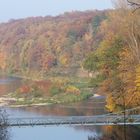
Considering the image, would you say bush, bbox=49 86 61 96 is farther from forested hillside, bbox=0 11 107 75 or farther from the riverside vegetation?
forested hillside, bbox=0 11 107 75

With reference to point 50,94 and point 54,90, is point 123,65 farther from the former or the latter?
point 54,90

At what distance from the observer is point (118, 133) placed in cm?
1852

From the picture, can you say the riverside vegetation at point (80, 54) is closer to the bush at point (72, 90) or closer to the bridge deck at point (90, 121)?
the bush at point (72, 90)

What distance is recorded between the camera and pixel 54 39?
53906 millimetres

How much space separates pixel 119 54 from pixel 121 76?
180 centimetres

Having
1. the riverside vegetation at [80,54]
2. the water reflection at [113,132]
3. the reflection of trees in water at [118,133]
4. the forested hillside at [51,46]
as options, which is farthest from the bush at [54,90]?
the reflection of trees in water at [118,133]

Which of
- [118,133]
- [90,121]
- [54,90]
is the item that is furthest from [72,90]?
[90,121]

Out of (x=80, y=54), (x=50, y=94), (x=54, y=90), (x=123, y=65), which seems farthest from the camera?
(x=80, y=54)

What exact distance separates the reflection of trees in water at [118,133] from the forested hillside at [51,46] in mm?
26139

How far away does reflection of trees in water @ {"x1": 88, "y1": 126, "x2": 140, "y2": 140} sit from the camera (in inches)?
707

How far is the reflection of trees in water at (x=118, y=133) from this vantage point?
17953 mm

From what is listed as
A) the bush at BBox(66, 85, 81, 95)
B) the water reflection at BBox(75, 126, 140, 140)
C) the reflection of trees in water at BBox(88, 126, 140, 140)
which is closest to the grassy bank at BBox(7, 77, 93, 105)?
the bush at BBox(66, 85, 81, 95)

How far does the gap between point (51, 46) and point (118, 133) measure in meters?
35.5

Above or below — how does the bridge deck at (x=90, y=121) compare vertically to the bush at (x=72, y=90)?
above
